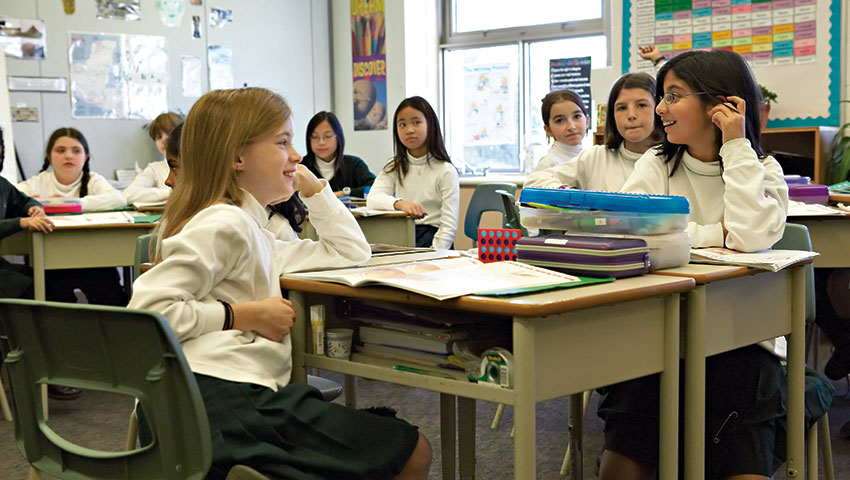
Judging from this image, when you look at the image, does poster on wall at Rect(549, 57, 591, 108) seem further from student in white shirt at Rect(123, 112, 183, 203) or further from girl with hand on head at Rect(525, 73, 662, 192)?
girl with hand on head at Rect(525, 73, 662, 192)

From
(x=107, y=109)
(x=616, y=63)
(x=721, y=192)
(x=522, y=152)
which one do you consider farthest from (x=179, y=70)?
(x=721, y=192)

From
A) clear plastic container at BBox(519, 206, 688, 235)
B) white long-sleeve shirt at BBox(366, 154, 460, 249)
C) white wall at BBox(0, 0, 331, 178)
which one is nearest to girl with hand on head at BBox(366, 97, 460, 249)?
white long-sleeve shirt at BBox(366, 154, 460, 249)

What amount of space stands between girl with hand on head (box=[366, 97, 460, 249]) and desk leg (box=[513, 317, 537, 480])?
9.51ft

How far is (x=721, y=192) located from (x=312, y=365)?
3.32 ft

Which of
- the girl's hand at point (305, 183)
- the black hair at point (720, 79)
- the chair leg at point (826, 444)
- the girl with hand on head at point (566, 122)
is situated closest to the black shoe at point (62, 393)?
the girl's hand at point (305, 183)

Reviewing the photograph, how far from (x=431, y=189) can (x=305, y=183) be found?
98.9 inches

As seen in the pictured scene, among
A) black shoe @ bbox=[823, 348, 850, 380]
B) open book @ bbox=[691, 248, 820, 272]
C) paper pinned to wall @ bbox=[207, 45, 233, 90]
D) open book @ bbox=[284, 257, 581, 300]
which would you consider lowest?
black shoe @ bbox=[823, 348, 850, 380]

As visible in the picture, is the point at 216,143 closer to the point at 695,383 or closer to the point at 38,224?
the point at 695,383

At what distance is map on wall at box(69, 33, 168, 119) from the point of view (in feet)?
17.9

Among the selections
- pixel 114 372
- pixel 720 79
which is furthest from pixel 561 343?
pixel 720 79

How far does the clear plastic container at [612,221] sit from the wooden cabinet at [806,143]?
308 cm

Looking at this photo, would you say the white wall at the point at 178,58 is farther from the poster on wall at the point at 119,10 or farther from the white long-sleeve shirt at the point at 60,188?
the white long-sleeve shirt at the point at 60,188

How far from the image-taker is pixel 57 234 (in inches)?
125

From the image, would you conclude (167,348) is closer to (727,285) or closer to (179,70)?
(727,285)
